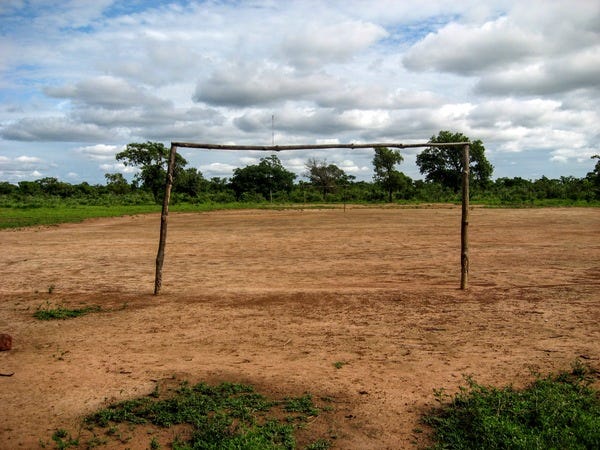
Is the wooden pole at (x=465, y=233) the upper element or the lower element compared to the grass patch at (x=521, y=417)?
upper

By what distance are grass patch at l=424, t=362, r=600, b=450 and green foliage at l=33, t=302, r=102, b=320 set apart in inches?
218

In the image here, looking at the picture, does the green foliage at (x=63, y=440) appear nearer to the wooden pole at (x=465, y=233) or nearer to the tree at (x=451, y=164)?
the wooden pole at (x=465, y=233)

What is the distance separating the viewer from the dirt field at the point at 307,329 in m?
4.46

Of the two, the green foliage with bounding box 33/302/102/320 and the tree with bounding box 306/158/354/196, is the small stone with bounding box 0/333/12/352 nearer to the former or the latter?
the green foliage with bounding box 33/302/102/320

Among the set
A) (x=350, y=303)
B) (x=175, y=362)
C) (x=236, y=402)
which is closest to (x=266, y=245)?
(x=350, y=303)

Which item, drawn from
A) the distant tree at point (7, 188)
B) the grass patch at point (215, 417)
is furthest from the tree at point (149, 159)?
the grass patch at point (215, 417)

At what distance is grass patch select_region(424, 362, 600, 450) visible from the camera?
3.56 m

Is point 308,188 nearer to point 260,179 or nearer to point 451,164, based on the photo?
point 260,179

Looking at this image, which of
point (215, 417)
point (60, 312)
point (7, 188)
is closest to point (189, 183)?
point (7, 188)

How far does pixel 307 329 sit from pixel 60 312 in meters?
3.87

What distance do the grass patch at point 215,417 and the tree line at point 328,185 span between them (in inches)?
1454

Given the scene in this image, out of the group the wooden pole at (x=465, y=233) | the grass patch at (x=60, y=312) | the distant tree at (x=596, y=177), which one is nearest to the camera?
the grass patch at (x=60, y=312)

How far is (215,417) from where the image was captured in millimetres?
4043

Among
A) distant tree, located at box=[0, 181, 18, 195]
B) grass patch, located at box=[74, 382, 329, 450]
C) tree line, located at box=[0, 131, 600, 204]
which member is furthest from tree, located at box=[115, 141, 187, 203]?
grass patch, located at box=[74, 382, 329, 450]
